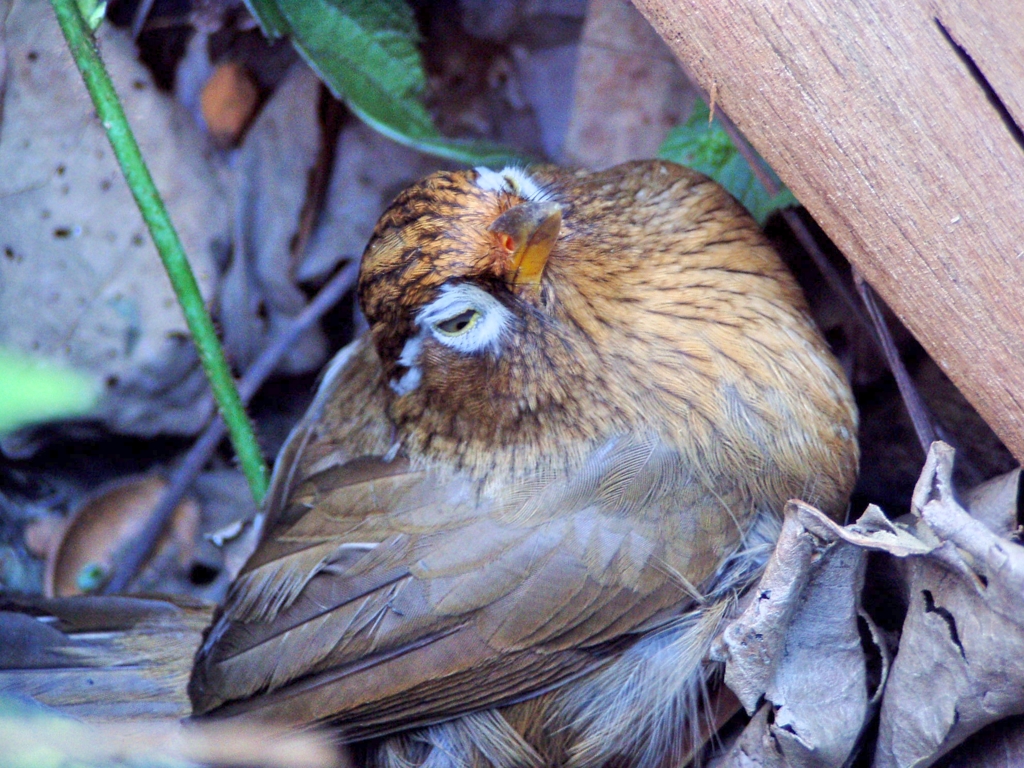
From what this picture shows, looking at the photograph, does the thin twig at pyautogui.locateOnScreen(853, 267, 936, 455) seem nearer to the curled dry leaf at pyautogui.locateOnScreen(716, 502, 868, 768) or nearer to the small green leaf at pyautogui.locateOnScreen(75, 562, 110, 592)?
the curled dry leaf at pyautogui.locateOnScreen(716, 502, 868, 768)

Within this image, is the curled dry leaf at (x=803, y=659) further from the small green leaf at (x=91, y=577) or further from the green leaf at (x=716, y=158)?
the small green leaf at (x=91, y=577)

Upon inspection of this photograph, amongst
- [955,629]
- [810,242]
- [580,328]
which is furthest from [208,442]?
[955,629]

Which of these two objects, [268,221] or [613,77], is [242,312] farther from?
[613,77]

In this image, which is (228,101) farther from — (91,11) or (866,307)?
(866,307)

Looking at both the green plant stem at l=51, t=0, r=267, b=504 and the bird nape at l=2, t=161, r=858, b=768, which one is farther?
the green plant stem at l=51, t=0, r=267, b=504

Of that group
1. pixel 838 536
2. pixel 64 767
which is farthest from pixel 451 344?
pixel 64 767

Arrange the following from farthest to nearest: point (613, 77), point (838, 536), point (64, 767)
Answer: point (613, 77)
point (838, 536)
point (64, 767)

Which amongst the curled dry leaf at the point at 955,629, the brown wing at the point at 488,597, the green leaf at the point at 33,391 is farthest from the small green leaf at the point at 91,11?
the curled dry leaf at the point at 955,629

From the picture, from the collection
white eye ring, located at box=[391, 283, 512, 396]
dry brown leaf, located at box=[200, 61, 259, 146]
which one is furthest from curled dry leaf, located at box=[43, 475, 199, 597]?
white eye ring, located at box=[391, 283, 512, 396]

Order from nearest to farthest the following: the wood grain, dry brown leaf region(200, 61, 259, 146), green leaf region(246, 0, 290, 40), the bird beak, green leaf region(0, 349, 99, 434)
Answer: green leaf region(0, 349, 99, 434)
the wood grain
the bird beak
green leaf region(246, 0, 290, 40)
dry brown leaf region(200, 61, 259, 146)
